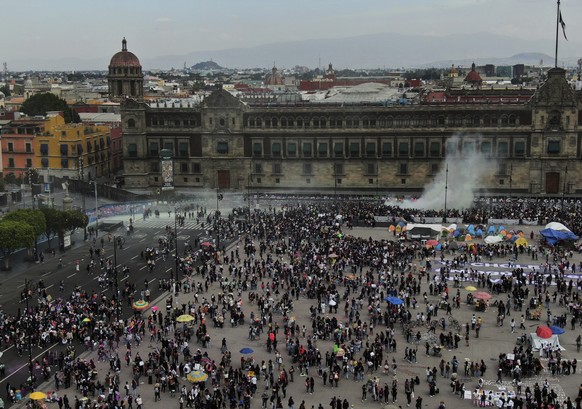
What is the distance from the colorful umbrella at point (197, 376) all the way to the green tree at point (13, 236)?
26420 mm

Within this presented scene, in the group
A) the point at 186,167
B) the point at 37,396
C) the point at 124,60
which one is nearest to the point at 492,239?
the point at 37,396

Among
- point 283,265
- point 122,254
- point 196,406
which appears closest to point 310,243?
point 283,265

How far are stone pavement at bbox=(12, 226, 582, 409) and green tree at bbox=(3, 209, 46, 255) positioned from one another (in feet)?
50.9

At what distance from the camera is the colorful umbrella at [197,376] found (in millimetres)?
34188

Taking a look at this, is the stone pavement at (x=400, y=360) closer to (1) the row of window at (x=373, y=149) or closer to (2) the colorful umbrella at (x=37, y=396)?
(2) the colorful umbrella at (x=37, y=396)

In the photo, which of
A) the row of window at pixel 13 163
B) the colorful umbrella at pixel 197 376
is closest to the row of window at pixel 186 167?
the row of window at pixel 13 163

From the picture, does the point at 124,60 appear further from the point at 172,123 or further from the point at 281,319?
the point at 281,319

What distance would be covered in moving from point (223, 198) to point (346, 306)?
43378 mm

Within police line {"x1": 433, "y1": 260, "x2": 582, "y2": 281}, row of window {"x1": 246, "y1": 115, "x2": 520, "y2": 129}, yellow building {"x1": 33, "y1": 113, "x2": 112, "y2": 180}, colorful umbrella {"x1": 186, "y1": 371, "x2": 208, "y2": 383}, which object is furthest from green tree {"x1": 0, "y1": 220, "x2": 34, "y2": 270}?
row of window {"x1": 246, "y1": 115, "x2": 520, "y2": 129}

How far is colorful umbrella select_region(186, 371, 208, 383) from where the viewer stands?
112 feet

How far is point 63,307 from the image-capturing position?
4531 centimetres

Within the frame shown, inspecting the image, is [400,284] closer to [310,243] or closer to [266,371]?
[310,243]

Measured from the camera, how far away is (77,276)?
180ft

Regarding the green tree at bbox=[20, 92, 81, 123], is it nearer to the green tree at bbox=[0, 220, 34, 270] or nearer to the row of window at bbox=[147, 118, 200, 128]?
the row of window at bbox=[147, 118, 200, 128]
